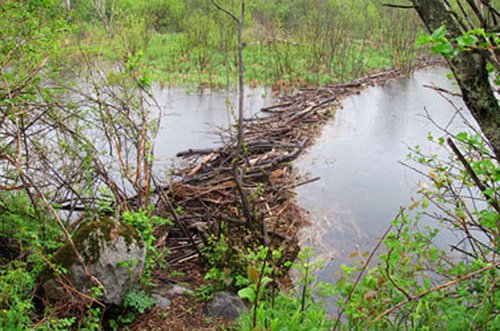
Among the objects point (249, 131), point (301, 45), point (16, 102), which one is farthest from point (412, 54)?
point (16, 102)

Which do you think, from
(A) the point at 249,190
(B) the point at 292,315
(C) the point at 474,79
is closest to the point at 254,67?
(A) the point at 249,190

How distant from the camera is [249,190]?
554cm

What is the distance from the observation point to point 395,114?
10219 mm

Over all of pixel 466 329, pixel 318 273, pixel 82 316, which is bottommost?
pixel 318 273

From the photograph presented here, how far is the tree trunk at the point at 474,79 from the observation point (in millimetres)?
1926

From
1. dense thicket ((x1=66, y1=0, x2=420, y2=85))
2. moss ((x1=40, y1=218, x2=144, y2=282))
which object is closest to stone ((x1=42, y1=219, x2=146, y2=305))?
moss ((x1=40, y1=218, x2=144, y2=282))

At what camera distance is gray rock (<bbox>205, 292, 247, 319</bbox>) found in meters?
3.36

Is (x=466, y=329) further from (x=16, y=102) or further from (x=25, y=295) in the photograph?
(x=16, y=102)

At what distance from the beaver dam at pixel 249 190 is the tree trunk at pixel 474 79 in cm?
154

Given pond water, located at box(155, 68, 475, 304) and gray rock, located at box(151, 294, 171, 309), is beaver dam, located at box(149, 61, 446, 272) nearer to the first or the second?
pond water, located at box(155, 68, 475, 304)

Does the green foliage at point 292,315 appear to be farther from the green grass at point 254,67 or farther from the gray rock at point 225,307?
the green grass at point 254,67

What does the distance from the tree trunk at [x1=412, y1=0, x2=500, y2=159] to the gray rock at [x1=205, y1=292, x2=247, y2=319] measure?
216 centimetres

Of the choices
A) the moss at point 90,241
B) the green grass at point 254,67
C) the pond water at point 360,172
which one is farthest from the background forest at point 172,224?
the green grass at point 254,67

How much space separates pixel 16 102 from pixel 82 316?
1.73 m
